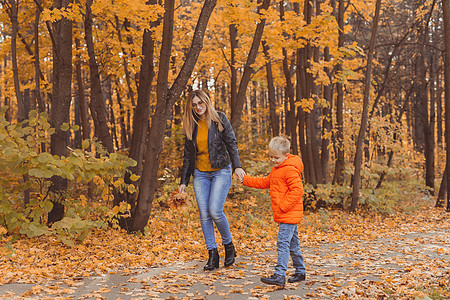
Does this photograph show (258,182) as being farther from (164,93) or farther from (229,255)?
(164,93)

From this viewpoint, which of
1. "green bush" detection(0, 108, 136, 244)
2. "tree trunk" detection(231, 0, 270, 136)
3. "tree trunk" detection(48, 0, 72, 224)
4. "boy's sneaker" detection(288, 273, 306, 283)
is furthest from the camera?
"tree trunk" detection(231, 0, 270, 136)

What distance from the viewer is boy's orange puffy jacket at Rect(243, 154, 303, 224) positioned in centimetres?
448

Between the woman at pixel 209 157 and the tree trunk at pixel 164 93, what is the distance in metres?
1.76

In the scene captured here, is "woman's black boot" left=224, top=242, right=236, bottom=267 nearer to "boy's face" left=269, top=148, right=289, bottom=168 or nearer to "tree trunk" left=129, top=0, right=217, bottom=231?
"boy's face" left=269, top=148, right=289, bottom=168

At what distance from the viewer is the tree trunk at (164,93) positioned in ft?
22.1

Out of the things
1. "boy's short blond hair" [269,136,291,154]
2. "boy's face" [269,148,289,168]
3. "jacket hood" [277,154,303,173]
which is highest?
"boy's short blond hair" [269,136,291,154]

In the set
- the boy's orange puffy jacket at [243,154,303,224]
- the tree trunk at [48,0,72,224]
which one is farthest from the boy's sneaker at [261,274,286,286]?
the tree trunk at [48,0,72,224]

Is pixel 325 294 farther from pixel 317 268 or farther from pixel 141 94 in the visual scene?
pixel 141 94

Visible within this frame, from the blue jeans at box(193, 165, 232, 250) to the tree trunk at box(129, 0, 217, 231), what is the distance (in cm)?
201

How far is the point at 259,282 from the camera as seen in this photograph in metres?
4.69

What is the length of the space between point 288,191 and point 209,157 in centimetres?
107

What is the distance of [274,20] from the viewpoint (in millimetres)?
11414

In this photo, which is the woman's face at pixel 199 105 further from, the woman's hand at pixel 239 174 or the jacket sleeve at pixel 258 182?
the jacket sleeve at pixel 258 182

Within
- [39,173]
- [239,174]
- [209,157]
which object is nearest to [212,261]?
[239,174]
